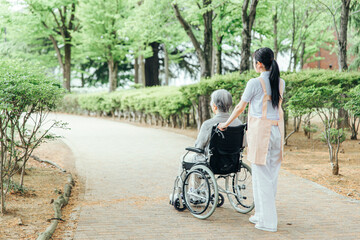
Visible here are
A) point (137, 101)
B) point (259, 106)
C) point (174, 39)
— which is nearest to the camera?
point (259, 106)

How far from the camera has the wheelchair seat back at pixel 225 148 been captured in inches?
178

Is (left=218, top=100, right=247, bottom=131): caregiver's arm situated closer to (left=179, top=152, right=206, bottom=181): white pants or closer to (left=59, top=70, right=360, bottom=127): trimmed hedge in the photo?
(left=179, top=152, right=206, bottom=181): white pants

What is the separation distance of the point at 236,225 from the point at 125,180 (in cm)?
299

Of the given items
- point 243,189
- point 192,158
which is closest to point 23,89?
point 192,158

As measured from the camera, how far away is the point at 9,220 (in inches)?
179

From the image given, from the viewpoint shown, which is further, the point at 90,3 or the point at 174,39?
the point at 90,3

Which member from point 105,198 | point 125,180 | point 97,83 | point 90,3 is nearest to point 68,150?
point 125,180

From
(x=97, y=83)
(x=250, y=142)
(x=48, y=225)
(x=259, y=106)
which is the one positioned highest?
(x=97, y=83)

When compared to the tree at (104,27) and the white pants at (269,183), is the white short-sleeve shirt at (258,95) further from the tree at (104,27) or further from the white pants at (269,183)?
the tree at (104,27)

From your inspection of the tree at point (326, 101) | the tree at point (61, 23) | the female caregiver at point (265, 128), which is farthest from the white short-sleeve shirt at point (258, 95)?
the tree at point (61, 23)

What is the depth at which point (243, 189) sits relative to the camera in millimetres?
5051

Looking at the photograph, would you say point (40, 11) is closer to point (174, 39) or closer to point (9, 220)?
point (174, 39)

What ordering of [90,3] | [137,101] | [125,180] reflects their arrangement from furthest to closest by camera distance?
[90,3], [137,101], [125,180]

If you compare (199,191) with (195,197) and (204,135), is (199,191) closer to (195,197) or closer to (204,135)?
(195,197)
